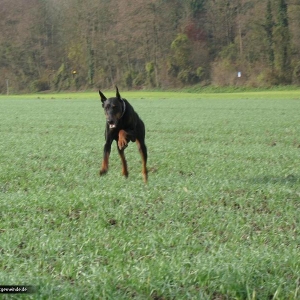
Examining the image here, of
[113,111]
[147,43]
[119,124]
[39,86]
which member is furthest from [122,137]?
[39,86]

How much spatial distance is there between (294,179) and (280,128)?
10.3 m

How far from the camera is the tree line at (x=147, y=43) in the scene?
5903 cm

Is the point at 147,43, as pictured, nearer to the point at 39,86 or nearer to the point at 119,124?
the point at 39,86

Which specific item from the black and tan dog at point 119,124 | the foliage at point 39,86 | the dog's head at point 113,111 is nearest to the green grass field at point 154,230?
the black and tan dog at point 119,124

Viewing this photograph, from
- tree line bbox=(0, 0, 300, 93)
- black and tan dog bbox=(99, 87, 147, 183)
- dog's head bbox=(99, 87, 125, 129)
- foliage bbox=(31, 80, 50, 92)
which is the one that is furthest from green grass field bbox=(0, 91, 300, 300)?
foliage bbox=(31, 80, 50, 92)

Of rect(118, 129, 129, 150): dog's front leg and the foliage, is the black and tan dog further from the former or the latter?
the foliage

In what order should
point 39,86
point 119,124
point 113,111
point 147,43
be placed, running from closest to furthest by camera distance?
point 113,111, point 119,124, point 147,43, point 39,86

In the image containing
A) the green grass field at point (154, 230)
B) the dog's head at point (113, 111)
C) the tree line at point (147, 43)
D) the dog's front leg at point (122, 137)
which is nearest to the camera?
the green grass field at point (154, 230)

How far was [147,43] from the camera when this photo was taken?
2697 inches

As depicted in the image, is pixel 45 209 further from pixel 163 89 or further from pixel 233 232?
pixel 163 89

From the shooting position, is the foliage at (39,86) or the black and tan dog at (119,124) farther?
the foliage at (39,86)

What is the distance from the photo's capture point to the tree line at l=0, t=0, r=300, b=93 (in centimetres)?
5903

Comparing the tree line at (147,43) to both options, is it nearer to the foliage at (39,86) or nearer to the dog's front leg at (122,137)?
the foliage at (39,86)

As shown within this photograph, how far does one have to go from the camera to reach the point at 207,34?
68.6m
